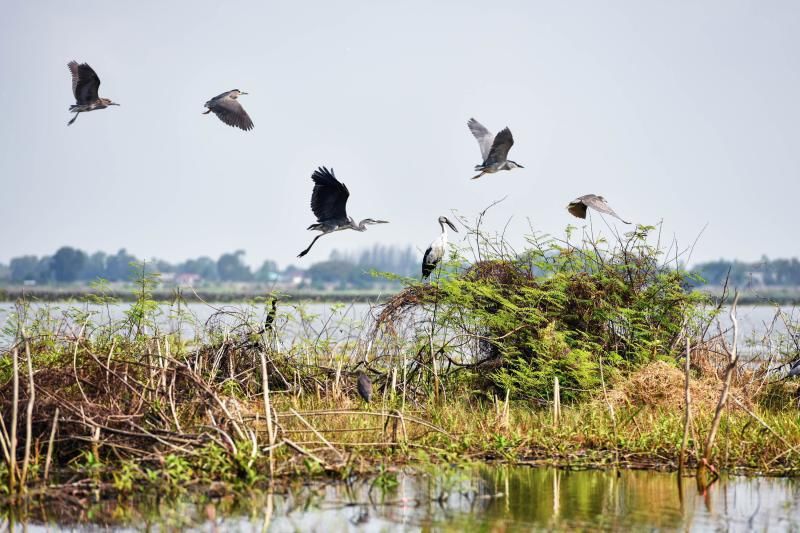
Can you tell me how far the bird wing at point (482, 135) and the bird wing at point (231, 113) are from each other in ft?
10.5

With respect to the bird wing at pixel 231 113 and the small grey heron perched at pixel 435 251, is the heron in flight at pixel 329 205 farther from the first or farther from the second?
the bird wing at pixel 231 113

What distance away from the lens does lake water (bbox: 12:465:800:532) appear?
686cm

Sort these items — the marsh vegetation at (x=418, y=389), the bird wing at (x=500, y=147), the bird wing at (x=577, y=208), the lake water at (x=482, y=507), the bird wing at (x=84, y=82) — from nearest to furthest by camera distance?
the lake water at (x=482, y=507), the marsh vegetation at (x=418, y=389), the bird wing at (x=577, y=208), the bird wing at (x=500, y=147), the bird wing at (x=84, y=82)

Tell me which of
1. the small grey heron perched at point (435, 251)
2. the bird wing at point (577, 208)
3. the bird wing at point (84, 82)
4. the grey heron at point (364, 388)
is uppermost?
the bird wing at point (84, 82)

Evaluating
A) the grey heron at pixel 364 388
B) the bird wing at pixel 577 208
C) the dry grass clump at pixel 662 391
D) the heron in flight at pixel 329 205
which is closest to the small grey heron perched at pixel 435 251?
the heron in flight at pixel 329 205

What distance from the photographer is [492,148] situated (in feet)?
45.9

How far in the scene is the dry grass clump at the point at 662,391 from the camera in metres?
10.3

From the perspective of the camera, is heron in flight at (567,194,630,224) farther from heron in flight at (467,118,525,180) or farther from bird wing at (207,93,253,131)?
bird wing at (207,93,253,131)

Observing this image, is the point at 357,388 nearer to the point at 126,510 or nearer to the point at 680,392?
the point at 680,392

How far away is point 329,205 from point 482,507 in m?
6.49

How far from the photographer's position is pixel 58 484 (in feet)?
24.4

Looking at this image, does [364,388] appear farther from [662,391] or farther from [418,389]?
[662,391]

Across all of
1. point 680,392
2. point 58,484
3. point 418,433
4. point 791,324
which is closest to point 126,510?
point 58,484

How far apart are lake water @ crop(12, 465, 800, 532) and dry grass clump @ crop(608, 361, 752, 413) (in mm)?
2044
